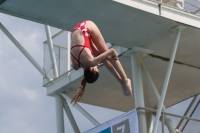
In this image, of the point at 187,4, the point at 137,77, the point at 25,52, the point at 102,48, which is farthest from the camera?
the point at 25,52

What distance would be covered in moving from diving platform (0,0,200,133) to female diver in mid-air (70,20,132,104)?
8866mm

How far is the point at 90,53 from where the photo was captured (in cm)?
884

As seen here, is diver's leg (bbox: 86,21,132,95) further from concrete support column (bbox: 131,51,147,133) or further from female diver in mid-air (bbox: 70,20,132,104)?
concrete support column (bbox: 131,51,147,133)

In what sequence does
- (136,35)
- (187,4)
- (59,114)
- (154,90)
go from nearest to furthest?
(136,35)
(187,4)
(154,90)
(59,114)

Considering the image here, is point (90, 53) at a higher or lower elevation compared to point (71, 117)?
lower

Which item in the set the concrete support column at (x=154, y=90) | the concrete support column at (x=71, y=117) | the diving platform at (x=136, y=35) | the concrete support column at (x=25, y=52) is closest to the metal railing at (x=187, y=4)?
the diving platform at (x=136, y=35)

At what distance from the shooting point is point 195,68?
76.6 ft

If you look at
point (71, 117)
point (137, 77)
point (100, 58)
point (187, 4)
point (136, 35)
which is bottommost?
point (100, 58)

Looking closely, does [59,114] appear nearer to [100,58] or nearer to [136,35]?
[136,35]

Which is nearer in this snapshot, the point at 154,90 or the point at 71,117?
the point at 154,90

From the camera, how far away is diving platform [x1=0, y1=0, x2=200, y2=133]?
1820 cm

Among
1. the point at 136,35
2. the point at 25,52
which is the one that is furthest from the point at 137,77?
the point at 25,52

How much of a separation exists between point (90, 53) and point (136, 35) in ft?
37.3

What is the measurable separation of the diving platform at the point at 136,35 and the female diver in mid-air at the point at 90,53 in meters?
8.87
